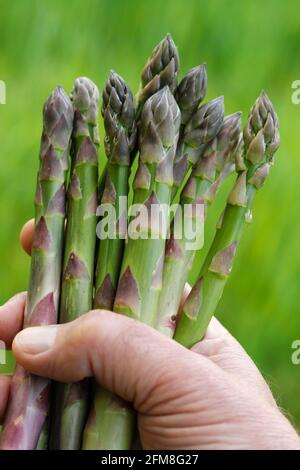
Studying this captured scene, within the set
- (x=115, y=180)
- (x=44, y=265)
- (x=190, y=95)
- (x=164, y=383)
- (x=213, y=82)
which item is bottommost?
(x=164, y=383)

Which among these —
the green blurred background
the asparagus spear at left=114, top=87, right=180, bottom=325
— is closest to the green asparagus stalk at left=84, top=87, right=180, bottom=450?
the asparagus spear at left=114, top=87, right=180, bottom=325

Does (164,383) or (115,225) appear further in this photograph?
(115,225)

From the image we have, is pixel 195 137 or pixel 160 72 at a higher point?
pixel 160 72

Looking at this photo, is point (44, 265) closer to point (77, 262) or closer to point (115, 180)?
point (77, 262)

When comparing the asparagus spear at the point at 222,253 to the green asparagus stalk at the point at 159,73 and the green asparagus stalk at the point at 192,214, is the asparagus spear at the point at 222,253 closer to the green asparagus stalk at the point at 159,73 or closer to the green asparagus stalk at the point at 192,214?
the green asparagus stalk at the point at 192,214

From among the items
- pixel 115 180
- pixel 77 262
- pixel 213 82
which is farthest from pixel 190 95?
pixel 213 82

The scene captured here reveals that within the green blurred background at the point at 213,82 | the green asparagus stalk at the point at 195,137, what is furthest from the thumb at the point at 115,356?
the green blurred background at the point at 213,82
